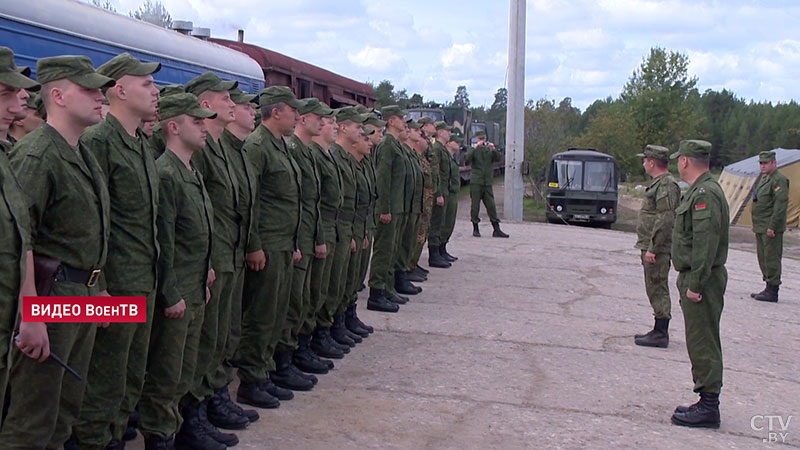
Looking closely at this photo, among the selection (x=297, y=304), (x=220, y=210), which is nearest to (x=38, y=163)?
(x=220, y=210)

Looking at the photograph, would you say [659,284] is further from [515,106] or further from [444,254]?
[515,106]

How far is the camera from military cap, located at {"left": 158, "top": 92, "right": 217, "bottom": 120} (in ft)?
13.7

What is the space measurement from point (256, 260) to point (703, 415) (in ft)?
9.98

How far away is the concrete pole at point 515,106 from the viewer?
19.4 m

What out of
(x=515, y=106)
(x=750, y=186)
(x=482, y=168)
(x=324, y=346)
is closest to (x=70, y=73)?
(x=324, y=346)

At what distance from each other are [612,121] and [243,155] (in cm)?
3123

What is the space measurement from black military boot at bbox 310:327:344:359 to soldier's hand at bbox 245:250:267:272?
5.35 ft

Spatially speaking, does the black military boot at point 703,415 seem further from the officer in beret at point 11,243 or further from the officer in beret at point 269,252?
the officer in beret at point 11,243

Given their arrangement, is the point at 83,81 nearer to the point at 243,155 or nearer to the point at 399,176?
the point at 243,155

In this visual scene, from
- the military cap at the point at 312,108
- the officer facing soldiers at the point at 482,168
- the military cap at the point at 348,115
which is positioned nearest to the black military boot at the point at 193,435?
the military cap at the point at 312,108

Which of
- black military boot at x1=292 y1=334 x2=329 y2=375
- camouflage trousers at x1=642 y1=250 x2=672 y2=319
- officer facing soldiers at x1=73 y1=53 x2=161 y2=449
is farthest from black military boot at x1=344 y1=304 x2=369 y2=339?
officer facing soldiers at x1=73 y1=53 x2=161 y2=449

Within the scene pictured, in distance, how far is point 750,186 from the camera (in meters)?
24.0

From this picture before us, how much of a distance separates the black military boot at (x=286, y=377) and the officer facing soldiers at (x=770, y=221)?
7214 millimetres

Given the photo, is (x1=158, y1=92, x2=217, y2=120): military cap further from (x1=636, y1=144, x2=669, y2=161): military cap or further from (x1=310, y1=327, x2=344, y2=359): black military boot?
(x1=636, y1=144, x2=669, y2=161): military cap
